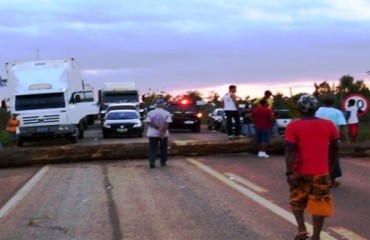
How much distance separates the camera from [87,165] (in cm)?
1684

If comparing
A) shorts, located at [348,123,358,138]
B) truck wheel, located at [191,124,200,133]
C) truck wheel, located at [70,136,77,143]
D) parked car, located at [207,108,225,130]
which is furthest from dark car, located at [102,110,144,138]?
shorts, located at [348,123,358,138]

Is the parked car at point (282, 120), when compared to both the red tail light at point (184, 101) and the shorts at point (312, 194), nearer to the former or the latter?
the red tail light at point (184, 101)

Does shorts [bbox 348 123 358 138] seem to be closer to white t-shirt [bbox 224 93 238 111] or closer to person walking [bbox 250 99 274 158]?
person walking [bbox 250 99 274 158]

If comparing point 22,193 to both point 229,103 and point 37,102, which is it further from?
point 37,102

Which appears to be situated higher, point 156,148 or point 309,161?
point 309,161

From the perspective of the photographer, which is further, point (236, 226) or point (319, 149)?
point (236, 226)

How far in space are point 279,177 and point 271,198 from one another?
2671 millimetres

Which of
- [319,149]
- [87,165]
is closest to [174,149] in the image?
[87,165]

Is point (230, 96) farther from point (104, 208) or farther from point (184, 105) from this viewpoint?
point (184, 105)

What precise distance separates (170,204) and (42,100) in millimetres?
17983

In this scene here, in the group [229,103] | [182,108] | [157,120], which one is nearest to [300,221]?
[157,120]

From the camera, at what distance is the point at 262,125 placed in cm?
1716

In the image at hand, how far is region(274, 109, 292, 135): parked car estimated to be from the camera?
984 inches

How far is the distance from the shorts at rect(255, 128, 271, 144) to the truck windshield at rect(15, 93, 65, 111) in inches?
478
